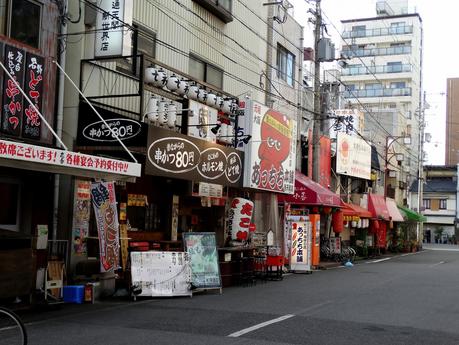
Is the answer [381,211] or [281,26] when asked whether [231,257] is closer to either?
[281,26]

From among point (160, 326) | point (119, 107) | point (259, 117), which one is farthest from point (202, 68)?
point (160, 326)

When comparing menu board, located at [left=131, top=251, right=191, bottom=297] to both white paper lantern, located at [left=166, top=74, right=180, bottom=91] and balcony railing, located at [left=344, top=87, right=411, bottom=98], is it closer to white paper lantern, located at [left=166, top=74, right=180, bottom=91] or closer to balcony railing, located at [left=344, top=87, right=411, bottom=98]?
white paper lantern, located at [left=166, top=74, right=180, bottom=91]

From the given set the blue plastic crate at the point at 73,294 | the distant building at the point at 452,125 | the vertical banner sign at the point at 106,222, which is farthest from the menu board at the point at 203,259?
the distant building at the point at 452,125

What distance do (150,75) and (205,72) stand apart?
4.31 meters

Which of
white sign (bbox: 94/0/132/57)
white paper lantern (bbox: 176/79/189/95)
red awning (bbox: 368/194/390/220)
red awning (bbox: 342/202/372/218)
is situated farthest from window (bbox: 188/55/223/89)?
red awning (bbox: 368/194/390/220)

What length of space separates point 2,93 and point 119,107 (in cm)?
417

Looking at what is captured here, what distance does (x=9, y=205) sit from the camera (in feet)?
39.5

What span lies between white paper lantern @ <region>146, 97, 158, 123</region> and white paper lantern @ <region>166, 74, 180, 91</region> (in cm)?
72

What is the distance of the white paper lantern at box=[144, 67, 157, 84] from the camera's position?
15.2m

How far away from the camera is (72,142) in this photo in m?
13.2

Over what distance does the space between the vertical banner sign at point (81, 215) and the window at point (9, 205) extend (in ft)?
4.23

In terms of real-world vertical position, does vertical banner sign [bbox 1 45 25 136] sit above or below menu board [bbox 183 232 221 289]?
above

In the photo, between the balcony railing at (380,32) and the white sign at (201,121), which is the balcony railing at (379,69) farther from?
the white sign at (201,121)

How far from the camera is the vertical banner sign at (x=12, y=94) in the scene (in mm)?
11141
